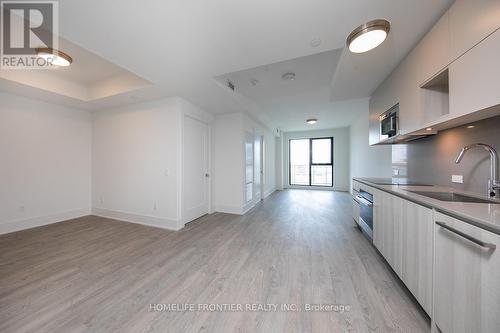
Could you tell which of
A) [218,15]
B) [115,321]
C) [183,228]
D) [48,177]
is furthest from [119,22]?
[48,177]

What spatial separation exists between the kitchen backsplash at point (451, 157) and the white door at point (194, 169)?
3862 mm

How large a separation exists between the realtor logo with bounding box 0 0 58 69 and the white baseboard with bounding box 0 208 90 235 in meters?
2.73

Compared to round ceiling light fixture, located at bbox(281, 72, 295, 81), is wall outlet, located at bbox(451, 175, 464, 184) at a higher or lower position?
lower

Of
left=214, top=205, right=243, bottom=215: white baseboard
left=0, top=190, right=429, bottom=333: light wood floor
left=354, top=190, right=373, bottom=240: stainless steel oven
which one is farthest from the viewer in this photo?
left=214, top=205, right=243, bottom=215: white baseboard

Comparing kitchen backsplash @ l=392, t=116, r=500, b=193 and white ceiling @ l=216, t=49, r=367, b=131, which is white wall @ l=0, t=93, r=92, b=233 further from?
kitchen backsplash @ l=392, t=116, r=500, b=193

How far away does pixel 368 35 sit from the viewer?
4.96 ft

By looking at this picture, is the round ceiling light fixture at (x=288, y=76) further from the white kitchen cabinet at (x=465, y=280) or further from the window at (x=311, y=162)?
the window at (x=311, y=162)

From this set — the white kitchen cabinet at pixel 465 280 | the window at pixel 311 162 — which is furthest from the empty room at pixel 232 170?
the window at pixel 311 162

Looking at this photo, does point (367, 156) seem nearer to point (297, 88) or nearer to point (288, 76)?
point (297, 88)

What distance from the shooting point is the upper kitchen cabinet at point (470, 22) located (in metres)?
1.08

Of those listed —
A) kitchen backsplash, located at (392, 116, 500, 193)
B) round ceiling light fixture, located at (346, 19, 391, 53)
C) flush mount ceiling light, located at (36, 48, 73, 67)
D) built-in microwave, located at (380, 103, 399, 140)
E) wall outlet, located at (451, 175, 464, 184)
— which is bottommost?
wall outlet, located at (451, 175, 464, 184)

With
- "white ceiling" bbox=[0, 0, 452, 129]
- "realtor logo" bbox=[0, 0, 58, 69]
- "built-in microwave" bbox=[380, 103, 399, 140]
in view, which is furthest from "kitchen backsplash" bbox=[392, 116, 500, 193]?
"realtor logo" bbox=[0, 0, 58, 69]

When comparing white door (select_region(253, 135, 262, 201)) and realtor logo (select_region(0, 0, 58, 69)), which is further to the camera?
white door (select_region(253, 135, 262, 201))

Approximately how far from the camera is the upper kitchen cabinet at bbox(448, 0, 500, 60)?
1.08m
